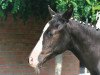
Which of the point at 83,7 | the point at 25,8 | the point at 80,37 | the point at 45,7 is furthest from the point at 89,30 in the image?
the point at 45,7

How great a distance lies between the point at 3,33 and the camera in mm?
8625

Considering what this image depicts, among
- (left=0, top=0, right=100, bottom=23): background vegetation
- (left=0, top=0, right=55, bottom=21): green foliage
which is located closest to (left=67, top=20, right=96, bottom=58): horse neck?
(left=0, top=0, right=100, bottom=23): background vegetation

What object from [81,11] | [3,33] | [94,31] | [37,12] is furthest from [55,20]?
[3,33]

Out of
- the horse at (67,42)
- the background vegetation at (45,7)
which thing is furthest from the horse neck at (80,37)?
the background vegetation at (45,7)

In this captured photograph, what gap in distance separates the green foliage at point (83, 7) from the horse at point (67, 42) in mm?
1182

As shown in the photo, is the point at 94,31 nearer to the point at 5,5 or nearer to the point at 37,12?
the point at 5,5

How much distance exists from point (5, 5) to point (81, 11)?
1384 millimetres

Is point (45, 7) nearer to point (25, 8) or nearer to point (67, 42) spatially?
point (25, 8)

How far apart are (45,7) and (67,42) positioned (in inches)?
103

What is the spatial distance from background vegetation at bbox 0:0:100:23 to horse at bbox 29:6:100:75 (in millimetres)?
1240

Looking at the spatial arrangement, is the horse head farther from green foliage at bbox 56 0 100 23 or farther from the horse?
green foliage at bbox 56 0 100 23

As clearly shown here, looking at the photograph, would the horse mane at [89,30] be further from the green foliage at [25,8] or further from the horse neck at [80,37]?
the green foliage at [25,8]

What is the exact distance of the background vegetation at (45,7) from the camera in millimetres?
6723

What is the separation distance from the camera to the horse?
5.27 metres
